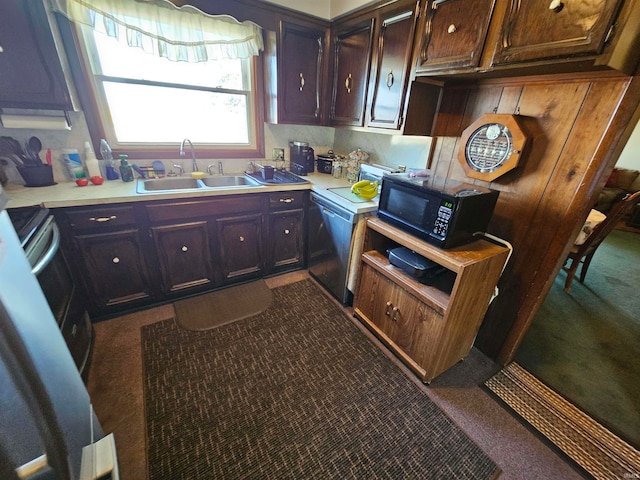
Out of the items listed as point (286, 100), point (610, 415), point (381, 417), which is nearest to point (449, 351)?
point (381, 417)

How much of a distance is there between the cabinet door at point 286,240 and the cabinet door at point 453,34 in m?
1.47

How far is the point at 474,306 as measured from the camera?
1533 mm

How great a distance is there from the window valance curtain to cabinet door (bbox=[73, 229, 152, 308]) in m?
1.36

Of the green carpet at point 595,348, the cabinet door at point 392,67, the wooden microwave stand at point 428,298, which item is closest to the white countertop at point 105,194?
the wooden microwave stand at point 428,298

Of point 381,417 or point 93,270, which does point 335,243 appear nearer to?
point 381,417

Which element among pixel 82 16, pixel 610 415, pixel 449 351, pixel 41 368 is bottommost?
pixel 610 415

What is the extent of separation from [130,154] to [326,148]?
6.25ft

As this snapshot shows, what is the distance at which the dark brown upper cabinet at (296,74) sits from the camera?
222cm

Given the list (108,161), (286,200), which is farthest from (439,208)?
(108,161)

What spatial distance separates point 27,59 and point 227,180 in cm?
137

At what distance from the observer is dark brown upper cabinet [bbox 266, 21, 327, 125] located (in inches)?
87.5

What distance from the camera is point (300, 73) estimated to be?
234 centimetres

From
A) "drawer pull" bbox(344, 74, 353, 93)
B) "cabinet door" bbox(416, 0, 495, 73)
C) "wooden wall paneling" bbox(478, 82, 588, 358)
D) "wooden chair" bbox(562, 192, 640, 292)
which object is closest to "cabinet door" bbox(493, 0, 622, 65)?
"cabinet door" bbox(416, 0, 495, 73)

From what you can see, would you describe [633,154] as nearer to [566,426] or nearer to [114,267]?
[566,426]
